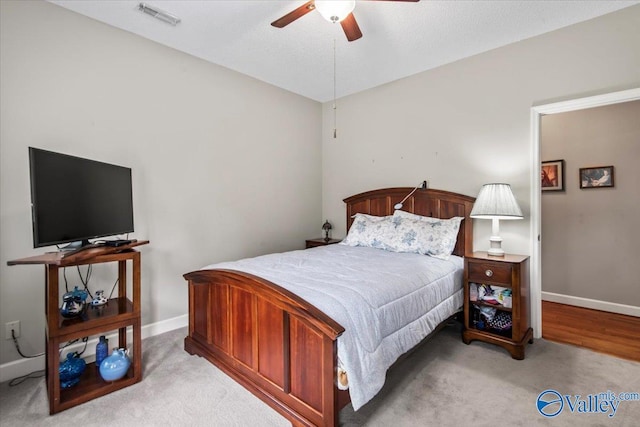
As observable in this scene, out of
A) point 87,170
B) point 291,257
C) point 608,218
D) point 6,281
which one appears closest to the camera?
point 87,170

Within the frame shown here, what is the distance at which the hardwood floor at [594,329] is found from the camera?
2.58 metres

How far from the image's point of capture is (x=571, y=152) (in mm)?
3711

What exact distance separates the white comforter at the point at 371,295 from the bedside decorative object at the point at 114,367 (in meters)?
0.84

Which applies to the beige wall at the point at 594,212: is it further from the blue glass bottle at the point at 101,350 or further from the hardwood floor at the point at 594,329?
the blue glass bottle at the point at 101,350

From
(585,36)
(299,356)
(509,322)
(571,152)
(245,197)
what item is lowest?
(509,322)

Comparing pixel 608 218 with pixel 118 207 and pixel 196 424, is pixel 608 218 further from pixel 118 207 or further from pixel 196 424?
pixel 118 207

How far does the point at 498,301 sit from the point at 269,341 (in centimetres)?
195

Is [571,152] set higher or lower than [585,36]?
lower

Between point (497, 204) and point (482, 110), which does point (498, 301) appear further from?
point (482, 110)

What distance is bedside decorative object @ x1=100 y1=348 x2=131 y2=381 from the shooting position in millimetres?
2008

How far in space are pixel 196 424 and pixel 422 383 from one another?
4.64 feet

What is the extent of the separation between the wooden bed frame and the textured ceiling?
2.03 m

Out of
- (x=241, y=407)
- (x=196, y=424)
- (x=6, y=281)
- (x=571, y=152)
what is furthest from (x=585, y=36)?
(x=6, y=281)

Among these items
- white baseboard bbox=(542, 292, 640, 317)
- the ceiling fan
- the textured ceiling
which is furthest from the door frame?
the ceiling fan
